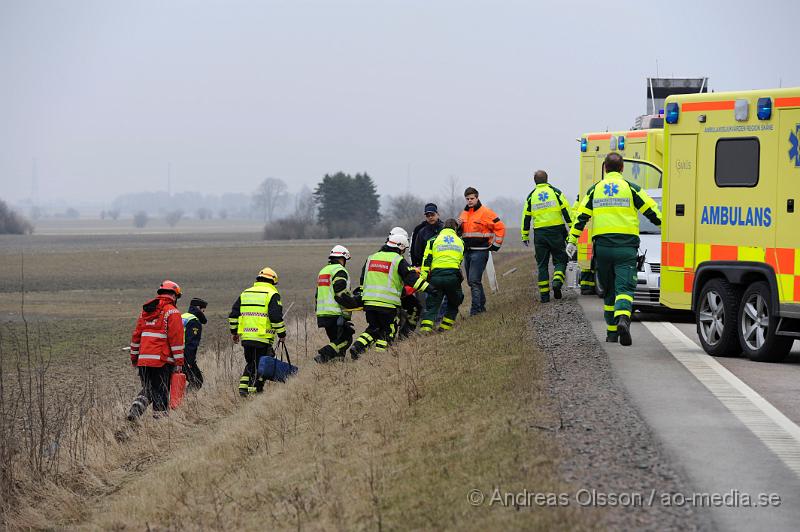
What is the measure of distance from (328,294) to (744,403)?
23.4 ft

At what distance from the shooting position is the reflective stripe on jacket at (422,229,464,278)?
1611cm

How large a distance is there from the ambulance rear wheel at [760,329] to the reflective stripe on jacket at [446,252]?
4.65 metres

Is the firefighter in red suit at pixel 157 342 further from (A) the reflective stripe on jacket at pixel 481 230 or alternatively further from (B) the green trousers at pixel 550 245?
(B) the green trousers at pixel 550 245

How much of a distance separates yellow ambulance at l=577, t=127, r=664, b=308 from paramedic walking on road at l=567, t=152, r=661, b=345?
388 centimetres

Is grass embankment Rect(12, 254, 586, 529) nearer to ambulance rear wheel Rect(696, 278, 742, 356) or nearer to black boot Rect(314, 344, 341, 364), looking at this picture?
black boot Rect(314, 344, 341, 364)

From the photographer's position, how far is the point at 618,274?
12.5 m

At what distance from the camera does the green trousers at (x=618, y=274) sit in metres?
12.5

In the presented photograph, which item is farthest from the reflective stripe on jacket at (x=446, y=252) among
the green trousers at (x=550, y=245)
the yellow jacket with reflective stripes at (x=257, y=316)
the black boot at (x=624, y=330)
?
the black boot at (x=624, y=330)

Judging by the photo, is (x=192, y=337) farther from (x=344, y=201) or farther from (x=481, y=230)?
(x=344, y=201)

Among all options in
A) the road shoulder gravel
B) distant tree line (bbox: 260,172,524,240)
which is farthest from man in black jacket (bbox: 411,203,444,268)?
distant tree line (bbox: 260,172,524,240)

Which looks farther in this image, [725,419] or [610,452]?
[725,419]

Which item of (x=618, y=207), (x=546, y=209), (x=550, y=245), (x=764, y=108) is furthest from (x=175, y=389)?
(x=764, y=108)

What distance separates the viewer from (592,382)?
34.6ft

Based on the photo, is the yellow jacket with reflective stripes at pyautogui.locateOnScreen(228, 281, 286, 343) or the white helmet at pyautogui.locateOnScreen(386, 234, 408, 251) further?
the white helmet at pyautogui.locateOnScreen(386, 234, 408, 251)
